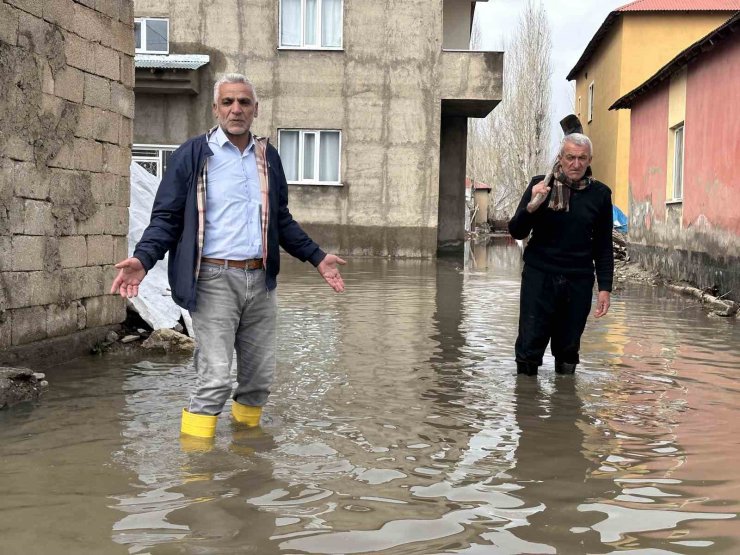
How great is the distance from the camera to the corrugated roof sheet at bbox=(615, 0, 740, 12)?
2900 cm

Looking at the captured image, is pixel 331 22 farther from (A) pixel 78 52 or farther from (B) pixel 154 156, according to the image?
(A) pixel 78 52

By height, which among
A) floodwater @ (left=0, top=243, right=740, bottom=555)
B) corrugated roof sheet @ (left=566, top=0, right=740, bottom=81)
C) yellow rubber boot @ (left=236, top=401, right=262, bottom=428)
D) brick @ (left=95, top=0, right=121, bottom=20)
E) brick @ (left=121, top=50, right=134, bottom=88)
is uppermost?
corrugated roof sheet @ (left=566, top=0, right=740, bottom=81)

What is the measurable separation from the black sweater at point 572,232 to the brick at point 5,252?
366cm

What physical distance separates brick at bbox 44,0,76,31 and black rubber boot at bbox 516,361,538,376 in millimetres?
4512

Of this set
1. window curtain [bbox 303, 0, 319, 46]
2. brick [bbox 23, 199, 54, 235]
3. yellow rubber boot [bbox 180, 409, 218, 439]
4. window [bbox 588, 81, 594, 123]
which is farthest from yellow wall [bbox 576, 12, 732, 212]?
yellow rubber boot [bbox 180, 409, 218, 439]

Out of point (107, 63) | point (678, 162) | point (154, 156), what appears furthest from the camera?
point (154, 156)

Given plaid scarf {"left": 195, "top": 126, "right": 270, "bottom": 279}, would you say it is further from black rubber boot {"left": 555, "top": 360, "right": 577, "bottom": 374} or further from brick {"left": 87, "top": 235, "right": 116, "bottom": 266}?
brick {"left": 87, "top": 235, "right": 116, "bottom": 266}

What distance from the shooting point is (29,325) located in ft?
23.5

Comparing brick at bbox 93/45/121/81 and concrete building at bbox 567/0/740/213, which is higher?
concrete building at bbox 567/0/740/213

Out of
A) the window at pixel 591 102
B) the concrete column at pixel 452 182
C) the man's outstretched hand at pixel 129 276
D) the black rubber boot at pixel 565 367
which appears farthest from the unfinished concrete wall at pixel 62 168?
the window at pixel 591 102

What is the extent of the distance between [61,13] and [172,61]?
14.1 m

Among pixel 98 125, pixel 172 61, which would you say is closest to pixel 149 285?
pixel 98 125

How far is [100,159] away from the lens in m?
8.21

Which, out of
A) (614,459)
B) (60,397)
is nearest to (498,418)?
(614,459)
